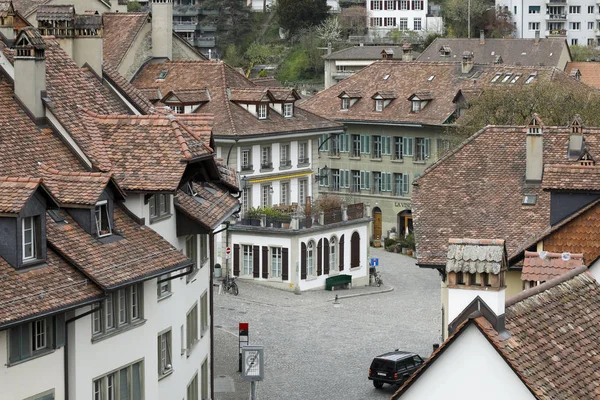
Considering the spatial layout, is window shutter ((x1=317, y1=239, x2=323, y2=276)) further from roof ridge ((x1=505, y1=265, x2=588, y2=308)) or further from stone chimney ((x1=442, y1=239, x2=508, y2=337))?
stone chimney ((x1=442, y1=239, x2=508, y2=337))

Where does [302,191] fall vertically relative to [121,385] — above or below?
above

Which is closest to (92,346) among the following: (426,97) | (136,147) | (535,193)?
(136,147)

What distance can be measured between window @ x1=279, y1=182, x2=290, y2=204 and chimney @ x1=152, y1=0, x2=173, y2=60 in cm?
911

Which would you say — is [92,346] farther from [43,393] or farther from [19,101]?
[19,101]

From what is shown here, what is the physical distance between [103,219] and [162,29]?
46.1 metres

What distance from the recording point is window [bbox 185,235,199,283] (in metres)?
35.2

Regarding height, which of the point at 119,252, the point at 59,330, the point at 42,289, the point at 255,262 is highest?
the point at 119,252

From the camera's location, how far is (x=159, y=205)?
3250 cm

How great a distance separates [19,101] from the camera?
99.0ft

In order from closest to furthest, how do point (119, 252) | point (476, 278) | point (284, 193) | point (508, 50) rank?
point (476, 278), point (119, 252), point (284, 193), point (508, 50)

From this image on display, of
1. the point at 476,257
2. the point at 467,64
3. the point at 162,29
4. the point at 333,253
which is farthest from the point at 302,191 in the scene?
the point at 476,257

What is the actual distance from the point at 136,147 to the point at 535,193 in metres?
15.5

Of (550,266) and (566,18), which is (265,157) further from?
(566,18)

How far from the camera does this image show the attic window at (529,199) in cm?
4300
